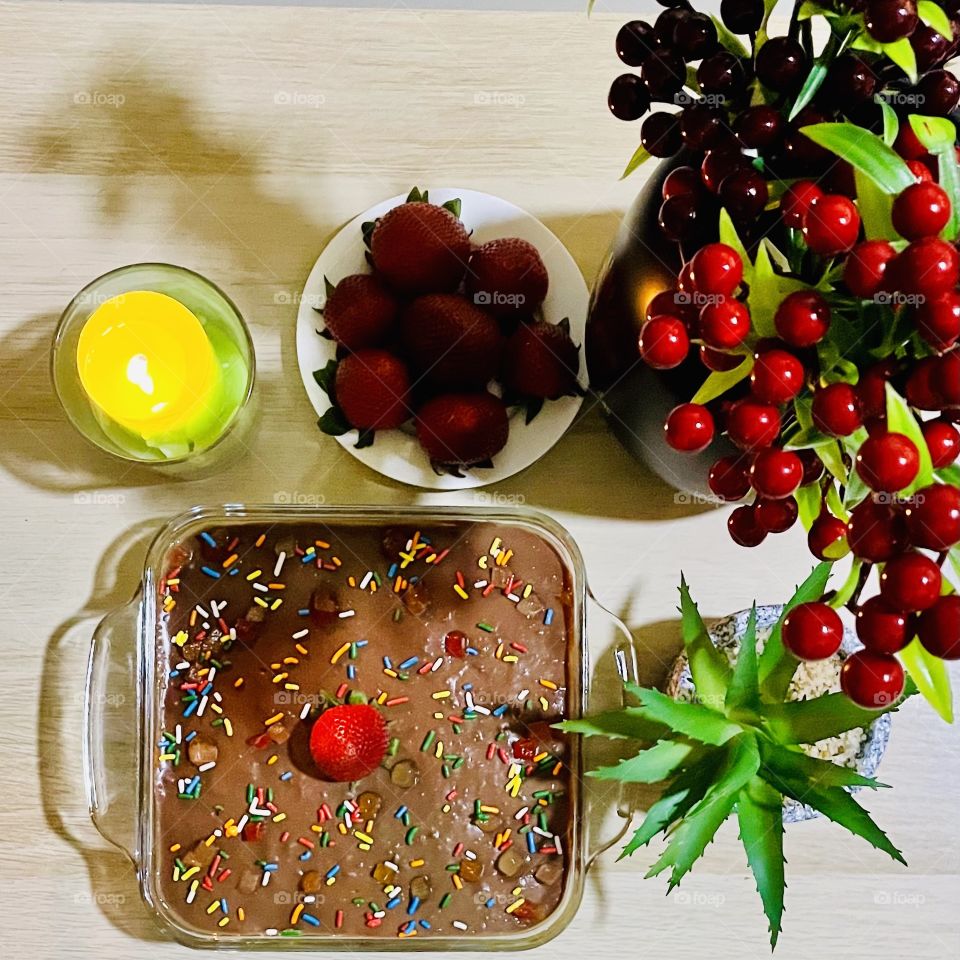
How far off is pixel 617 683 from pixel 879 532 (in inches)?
20.2

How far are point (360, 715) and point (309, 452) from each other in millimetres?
265

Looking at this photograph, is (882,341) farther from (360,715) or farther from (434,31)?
(434,31)

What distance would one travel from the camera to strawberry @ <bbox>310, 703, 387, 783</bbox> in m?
0.94

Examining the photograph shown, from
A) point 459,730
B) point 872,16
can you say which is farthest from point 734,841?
point 872,16

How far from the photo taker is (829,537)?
63 cm

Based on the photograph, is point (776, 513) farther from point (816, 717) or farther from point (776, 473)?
point (816, 717)

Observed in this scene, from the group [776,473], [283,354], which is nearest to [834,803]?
[776,473]

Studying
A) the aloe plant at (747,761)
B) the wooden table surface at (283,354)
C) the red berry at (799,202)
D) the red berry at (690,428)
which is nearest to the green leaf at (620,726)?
the aloe plant at (747,761)

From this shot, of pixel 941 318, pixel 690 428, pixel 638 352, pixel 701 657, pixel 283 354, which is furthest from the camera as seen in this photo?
pixel 283 354

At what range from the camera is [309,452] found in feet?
3.41

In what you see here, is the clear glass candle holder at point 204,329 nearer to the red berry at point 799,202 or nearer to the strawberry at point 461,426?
the strawberry at point 461,426

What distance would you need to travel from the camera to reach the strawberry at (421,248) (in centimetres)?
94

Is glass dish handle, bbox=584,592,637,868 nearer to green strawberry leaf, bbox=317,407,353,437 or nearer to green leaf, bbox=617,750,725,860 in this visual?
green leaf, bbox=617,750,725,860

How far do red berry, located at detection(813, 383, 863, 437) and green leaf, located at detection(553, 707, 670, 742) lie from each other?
Answer: 419 mm
